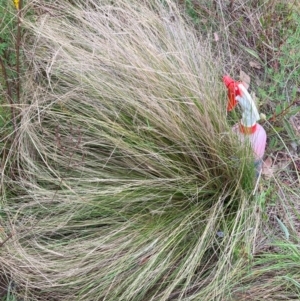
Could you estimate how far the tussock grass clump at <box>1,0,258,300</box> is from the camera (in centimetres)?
156

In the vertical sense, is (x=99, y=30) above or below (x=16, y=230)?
above

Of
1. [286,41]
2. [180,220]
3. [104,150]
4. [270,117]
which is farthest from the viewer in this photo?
[286,41]

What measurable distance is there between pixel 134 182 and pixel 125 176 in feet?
0.17

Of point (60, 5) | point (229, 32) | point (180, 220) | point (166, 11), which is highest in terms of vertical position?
point (60, 5)

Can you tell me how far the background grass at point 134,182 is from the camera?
61.5 inches

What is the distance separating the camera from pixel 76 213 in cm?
165

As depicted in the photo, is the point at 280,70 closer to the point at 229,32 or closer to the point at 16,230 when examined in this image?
the point at 229,32

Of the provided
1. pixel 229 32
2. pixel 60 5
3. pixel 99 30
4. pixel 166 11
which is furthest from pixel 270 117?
pixel 60 5

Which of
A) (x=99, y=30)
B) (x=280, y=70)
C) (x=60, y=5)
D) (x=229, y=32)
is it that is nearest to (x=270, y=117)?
(x=280, y=70)

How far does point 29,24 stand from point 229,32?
932 mm

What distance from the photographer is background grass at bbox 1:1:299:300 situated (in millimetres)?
1562

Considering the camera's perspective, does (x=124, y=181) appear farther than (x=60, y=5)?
No

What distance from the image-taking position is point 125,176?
1703mm

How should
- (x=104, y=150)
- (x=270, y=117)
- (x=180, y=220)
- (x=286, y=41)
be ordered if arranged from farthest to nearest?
(x=286, y=41), (x=270, y=117), (x=104, y=150), (x=180, y=220)
